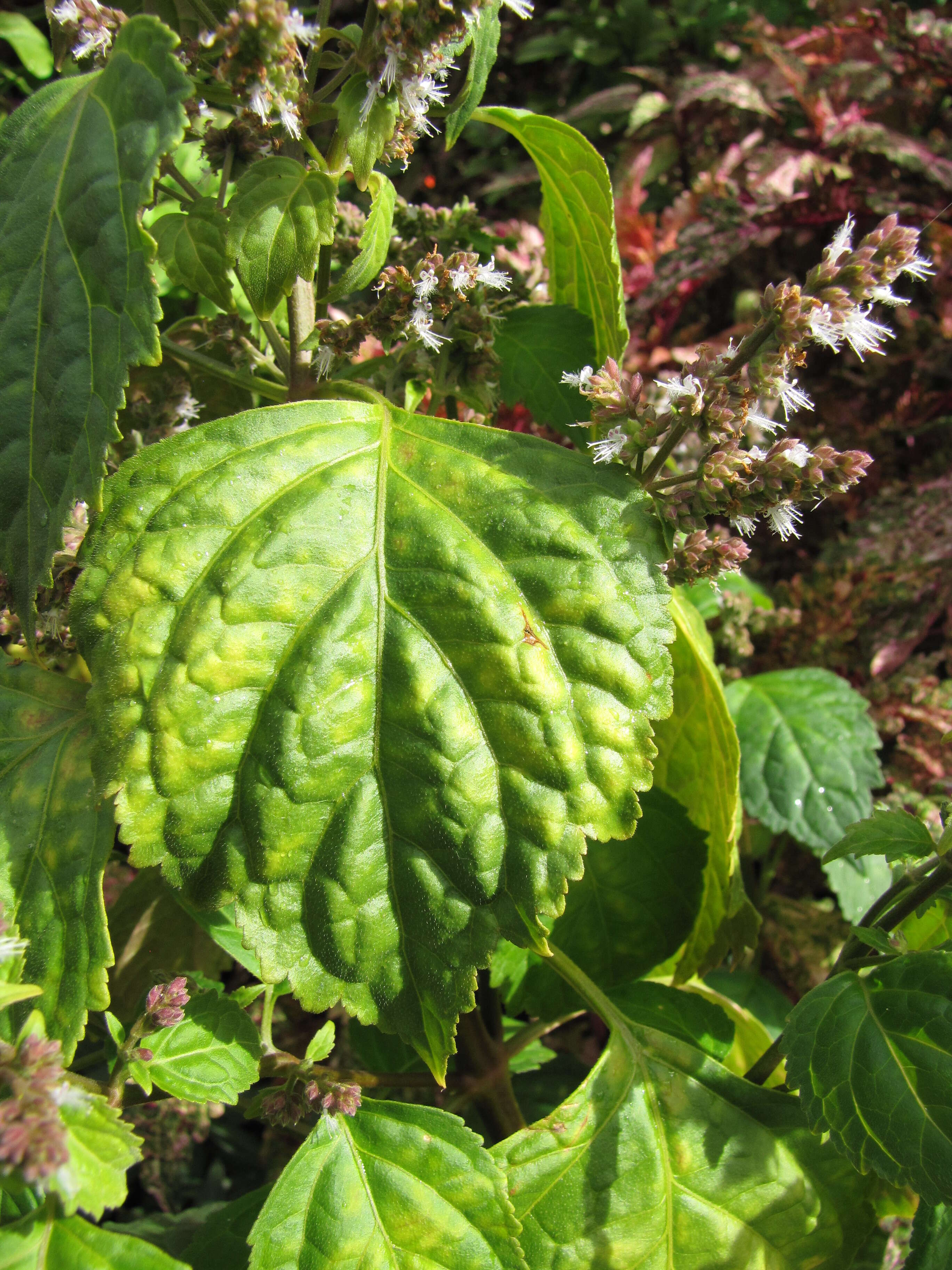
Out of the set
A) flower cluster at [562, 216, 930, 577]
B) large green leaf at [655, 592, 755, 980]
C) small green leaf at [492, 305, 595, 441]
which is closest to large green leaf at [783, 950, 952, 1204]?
large green leaf at [655, 592, 755, 980]

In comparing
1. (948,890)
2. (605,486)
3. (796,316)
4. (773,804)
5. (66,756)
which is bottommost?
(773,804)

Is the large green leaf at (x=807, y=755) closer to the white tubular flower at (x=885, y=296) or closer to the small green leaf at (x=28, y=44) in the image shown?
the white tubular flower at (x=885, y=296)

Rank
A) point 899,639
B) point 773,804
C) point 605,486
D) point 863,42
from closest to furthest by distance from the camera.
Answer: point 605,486
point 773,804
point 899,639
point 863,42

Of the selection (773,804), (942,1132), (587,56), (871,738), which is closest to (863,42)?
(587,56)

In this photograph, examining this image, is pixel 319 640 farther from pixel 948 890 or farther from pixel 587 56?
pixel 587 56

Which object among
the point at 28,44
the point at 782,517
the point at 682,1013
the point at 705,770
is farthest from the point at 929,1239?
the point at 28,44

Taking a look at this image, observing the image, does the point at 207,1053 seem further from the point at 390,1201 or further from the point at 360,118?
the point at 360,118
